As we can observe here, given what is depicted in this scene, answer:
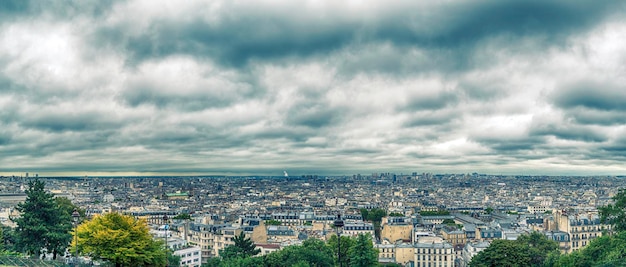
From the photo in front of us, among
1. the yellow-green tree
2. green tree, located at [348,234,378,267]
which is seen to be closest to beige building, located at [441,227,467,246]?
green tree, located at [348,234,378,267]

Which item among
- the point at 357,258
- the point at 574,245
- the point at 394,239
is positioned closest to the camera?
the point at 357,258

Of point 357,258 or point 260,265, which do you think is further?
point 357,258

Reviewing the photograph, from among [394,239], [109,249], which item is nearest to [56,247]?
[109,249]

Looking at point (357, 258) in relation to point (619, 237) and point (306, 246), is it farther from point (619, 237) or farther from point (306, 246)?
point (619, 237)

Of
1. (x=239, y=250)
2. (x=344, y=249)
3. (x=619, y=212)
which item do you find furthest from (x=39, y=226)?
(x=619, y=212)

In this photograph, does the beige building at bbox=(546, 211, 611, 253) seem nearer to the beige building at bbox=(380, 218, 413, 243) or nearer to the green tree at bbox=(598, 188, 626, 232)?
the beige building at bbox=(380, 218, 413, 243)

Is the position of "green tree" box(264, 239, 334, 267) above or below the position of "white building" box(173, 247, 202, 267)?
above
